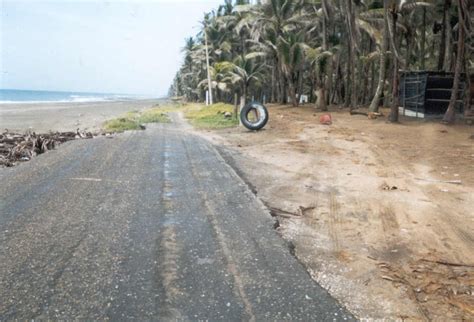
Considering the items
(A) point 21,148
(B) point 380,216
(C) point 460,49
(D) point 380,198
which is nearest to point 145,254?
(B) point 380,216

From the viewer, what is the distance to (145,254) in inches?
181

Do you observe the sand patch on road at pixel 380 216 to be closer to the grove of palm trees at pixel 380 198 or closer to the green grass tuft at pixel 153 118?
the grove of palm trees at pixel 380 198

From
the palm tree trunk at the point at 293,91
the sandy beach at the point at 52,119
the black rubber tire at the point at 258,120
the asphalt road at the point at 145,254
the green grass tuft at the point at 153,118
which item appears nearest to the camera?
the asphalt road at the point at 145,254

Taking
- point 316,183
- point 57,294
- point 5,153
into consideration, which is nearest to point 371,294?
point 57,294

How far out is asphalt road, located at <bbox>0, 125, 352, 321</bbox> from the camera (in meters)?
3.58

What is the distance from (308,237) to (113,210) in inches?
111

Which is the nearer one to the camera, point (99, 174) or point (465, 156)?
point (99, 174)

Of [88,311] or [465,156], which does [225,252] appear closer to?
[88,311]

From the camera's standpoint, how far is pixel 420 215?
6.29 meters

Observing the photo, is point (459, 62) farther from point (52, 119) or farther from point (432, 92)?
point (52, 119)

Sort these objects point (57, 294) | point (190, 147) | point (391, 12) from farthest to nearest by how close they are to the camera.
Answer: point (391, 12)
point (190, 147)
point (57, 294)

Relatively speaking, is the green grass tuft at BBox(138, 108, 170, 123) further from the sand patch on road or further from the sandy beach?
the sand patch on road

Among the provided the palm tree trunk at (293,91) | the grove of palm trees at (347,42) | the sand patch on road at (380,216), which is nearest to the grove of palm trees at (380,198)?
the sand patch on road at (380,216)

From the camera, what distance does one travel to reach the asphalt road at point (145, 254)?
11.7 feet
